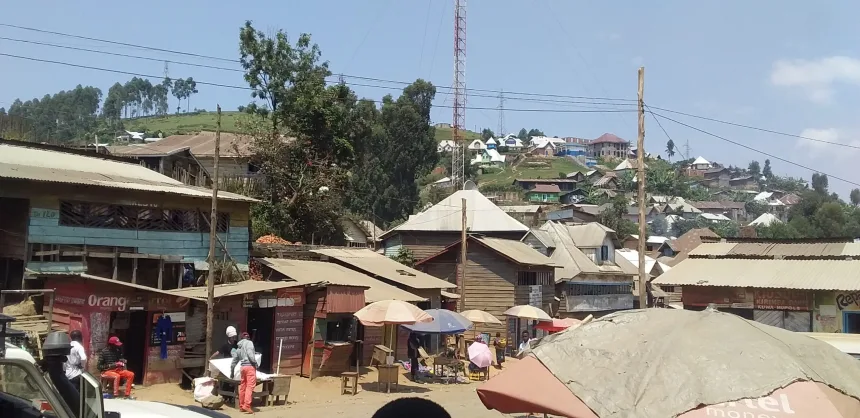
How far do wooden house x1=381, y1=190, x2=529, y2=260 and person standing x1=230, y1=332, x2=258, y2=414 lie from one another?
93.9 ft

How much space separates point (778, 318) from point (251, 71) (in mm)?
29395

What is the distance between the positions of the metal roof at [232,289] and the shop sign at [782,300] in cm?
1783

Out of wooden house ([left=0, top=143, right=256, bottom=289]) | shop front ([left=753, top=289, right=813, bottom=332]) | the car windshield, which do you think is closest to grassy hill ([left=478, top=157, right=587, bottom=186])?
shop front ([left=753, top=289, right=813, bottom=332])

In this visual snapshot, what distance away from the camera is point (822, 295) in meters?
27.5

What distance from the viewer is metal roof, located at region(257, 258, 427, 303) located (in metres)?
23.4

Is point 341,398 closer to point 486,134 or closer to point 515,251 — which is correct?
point 515,251

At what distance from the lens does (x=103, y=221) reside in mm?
19594

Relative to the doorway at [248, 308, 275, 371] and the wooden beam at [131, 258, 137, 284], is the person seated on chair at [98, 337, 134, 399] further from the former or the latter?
the doorway at [248, 308, 275, 371]

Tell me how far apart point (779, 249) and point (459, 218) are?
806 inches

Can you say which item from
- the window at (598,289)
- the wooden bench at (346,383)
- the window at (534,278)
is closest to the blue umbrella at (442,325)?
the wooden bench at (346,383)

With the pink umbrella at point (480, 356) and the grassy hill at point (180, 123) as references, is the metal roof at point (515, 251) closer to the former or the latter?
the pink umbrella at point (480, 356)

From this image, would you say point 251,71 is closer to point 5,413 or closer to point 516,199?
point 5,413

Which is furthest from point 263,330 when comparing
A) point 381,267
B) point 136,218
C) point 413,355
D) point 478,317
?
point 381,267

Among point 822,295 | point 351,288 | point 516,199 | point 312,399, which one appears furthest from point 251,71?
point 516,199
